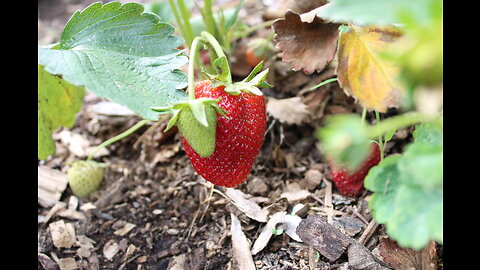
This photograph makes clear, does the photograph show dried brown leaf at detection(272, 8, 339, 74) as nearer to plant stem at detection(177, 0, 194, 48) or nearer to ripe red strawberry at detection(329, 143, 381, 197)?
ripe red strawberry at detection(329, 143, 381, 197)

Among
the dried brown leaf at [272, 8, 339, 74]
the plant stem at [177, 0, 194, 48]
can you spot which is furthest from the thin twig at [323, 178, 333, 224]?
the plant stem at [177, 0, 194, 48]

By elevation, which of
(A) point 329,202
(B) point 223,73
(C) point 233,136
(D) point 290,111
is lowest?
(A) point 329,202

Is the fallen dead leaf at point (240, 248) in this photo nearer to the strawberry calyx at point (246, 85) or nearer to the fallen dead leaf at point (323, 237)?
the fallen dead leaf at point (323, 237)

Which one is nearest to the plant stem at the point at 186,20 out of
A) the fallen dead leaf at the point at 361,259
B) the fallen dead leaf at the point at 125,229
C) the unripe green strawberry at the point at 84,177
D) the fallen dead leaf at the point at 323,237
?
the unripe green strawberry at the point at 84,177

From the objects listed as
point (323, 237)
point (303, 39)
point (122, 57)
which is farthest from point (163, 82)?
point (323, 237)

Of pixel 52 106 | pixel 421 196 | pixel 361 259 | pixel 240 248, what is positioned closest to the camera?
pixel 421 196

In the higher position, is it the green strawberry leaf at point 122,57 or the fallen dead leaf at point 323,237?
the green strawberry leaf at point 122,57

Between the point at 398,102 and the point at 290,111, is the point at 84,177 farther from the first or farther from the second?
the point at 398,102
